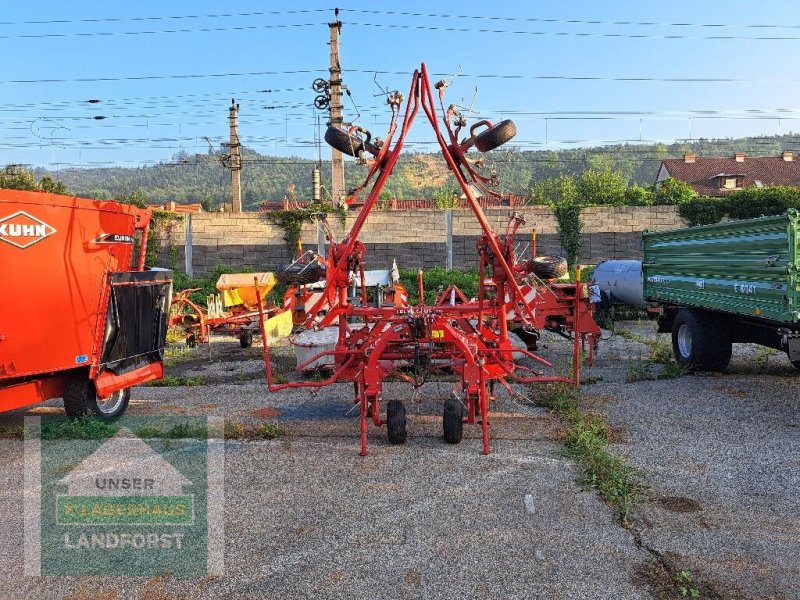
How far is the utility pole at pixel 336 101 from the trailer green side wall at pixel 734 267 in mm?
15158

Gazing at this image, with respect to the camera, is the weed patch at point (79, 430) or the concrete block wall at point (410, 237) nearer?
the weed patch at point (79, 430)

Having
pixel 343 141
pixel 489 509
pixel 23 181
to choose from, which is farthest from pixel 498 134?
pixel 23 181

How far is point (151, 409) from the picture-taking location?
828 centimetres

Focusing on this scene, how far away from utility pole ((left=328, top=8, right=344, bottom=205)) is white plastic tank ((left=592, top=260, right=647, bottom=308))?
1083 centimetres

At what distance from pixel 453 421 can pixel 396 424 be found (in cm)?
53

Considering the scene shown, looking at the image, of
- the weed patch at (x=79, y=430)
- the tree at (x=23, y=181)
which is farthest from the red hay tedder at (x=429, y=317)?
the tree at (x=23, y=181)

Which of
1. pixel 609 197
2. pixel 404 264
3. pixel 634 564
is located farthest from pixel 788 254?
pixel 609 197

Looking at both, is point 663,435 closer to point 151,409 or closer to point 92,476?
point 92,476

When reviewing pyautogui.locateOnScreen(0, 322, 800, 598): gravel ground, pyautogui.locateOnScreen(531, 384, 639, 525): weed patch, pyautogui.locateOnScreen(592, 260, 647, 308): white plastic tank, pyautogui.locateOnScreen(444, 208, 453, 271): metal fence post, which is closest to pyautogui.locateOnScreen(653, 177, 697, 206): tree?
pyautogui.locateOnScreen(444, 208, 453, 271): metal fence post

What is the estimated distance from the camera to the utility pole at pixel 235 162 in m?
33.3

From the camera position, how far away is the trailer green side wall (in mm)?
7586

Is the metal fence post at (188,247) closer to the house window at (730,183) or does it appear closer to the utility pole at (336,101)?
the utility pole at (336,101)

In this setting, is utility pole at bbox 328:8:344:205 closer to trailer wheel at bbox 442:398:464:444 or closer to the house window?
trailer wheel at bbox 442:398:464:444

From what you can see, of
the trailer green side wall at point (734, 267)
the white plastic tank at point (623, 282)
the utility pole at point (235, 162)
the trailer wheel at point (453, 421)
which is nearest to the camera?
the trailer wheel at point (453, 421)
